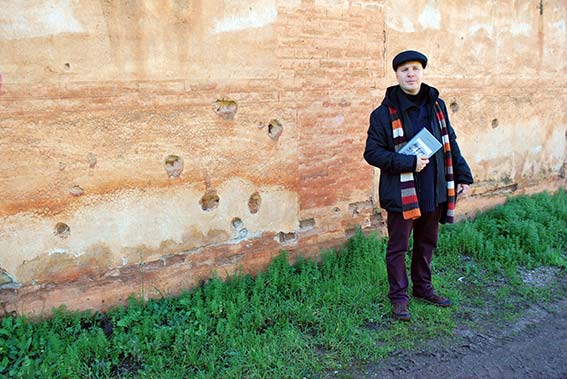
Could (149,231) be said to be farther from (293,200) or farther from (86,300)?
(293,200)

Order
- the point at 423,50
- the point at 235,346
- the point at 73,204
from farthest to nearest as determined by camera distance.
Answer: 1. the point at 423,50
2. the point at 73,204
3. the point at 235,346

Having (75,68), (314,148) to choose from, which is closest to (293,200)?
(314,148)

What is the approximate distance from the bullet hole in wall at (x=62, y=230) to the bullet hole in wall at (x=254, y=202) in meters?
1.62

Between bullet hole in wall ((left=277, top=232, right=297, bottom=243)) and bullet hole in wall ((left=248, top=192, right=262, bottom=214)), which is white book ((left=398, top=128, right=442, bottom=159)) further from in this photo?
bullet hole in wall ((left=277, top=232, right=297, bottom=243))

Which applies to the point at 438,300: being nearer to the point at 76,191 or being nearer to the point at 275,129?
the point at 275,129

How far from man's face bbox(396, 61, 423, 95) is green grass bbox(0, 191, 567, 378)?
1.85 m

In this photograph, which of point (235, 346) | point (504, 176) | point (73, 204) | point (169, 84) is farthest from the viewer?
point (504, 176)

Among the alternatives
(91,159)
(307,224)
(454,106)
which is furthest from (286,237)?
(454,106)

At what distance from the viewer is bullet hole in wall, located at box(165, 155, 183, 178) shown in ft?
14.0

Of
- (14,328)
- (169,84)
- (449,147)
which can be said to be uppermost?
(169,84)

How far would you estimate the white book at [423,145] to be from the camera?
3.76 m

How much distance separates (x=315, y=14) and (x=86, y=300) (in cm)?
336

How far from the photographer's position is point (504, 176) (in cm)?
706

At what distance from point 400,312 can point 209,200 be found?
1.94 meters
